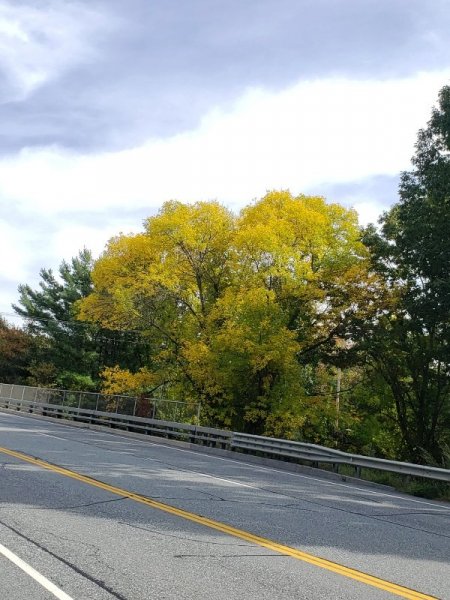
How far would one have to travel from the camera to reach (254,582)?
5.28m

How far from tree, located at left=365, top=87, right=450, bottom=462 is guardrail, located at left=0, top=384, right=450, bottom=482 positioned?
3580mm

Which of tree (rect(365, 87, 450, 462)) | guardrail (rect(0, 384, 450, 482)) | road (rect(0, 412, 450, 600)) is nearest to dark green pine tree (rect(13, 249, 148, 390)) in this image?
guardrail (rect(0, 384, 450, 482))

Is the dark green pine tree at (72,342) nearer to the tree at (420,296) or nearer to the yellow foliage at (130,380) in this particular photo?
the yellow foliage at (130,380)

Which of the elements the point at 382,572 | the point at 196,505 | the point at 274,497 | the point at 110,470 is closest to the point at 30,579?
the point at 382,572

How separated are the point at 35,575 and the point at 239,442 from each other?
53.6ft

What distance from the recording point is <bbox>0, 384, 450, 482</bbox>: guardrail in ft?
49.8

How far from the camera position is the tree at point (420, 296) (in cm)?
2234

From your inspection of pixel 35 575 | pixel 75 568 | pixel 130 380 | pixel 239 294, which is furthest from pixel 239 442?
pixel 35 575

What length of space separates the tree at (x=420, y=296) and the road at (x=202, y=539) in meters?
9.93

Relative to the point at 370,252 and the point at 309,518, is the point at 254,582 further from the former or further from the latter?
the point at 370,252

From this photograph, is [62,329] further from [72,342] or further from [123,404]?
[123,404]

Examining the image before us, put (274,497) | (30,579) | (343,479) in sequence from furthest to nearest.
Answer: (343,479), (274,497), (30,579)

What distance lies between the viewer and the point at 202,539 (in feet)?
22.1

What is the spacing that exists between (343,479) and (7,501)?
1011cm
